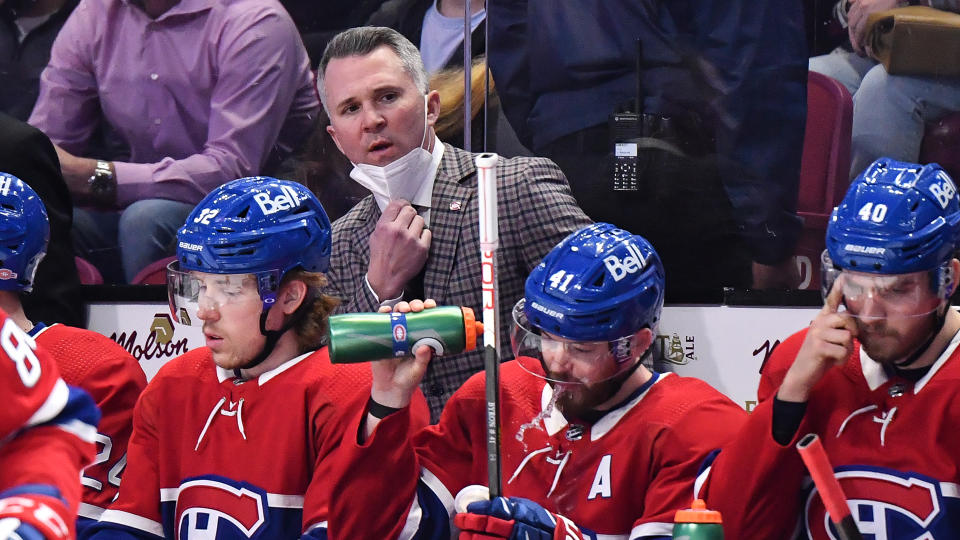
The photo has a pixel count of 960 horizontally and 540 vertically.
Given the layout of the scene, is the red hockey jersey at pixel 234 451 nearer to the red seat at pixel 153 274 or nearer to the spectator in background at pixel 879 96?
the red seat at pixel 153 274

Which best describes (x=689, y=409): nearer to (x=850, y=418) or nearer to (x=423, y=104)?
(x=850, y=418)

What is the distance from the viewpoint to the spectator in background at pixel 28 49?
16.1ft

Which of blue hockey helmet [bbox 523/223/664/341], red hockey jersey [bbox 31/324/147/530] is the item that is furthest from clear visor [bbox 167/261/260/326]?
blue hockey helmet [bbox 523/223/664/341]

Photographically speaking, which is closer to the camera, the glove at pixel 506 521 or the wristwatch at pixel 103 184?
the glove at pixel 506 521

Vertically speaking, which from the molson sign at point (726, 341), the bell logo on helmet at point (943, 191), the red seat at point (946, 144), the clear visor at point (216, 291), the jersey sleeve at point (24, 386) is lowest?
the molson sign at point (726, 341)

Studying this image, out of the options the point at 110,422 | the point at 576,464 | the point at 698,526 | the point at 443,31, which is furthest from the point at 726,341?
the point at 698,526

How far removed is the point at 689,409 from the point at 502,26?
6.94ft

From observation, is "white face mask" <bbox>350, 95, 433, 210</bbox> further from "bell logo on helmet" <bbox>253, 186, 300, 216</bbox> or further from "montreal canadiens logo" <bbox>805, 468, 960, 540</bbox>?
"montreal canadiens logo" <bbox>805, 468, 960, 540</bbox>

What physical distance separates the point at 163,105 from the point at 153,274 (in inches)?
25.8

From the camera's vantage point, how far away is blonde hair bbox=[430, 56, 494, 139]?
446 centimetres

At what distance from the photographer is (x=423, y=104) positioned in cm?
392

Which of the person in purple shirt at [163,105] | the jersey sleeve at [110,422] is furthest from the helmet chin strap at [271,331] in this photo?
the person in purple shirt at [163,105]

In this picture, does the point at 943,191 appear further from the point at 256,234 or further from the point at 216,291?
the point at 216,291

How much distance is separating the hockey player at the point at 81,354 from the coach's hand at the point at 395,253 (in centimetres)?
73
